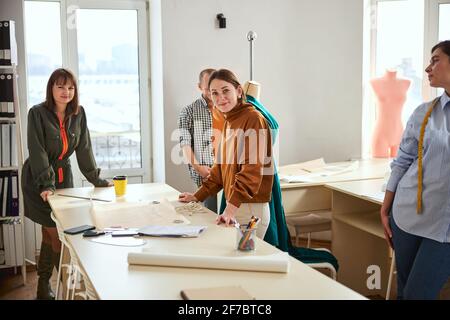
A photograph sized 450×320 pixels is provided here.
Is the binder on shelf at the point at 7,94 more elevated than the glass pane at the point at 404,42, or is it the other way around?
A: the glass pane at the point at 404,42

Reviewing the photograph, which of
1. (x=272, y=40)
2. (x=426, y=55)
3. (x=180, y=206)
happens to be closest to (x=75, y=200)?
(x=180, y=206)

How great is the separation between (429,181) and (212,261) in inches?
41.5

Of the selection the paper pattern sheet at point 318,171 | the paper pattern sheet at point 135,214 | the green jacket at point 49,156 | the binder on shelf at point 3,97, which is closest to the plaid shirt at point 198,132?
the paper pattern sheet at point 318,171

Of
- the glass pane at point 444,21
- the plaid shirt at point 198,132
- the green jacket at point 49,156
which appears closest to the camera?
the green jacket at point 49,156

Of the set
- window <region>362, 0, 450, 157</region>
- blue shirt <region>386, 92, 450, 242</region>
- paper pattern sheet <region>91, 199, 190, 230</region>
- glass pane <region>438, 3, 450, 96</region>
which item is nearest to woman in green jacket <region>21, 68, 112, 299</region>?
paper pattern sheet <region>91, 199, 190, 230</region>

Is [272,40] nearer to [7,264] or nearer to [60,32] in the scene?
[60,32]

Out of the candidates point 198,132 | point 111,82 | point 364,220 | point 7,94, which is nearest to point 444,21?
point 364,220

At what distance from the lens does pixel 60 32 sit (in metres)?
4.70

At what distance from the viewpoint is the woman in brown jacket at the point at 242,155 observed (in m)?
2.61

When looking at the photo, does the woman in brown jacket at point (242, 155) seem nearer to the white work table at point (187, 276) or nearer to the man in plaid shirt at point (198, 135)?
the white work table at point (187, 276)

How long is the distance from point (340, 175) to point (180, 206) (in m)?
1.72

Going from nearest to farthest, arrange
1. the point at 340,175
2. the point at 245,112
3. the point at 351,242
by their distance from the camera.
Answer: the point at 245,112, the point at 351,242, the point at 340,175

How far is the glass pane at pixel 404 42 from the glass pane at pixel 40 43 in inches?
109

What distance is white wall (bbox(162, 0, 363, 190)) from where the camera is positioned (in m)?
4.86
